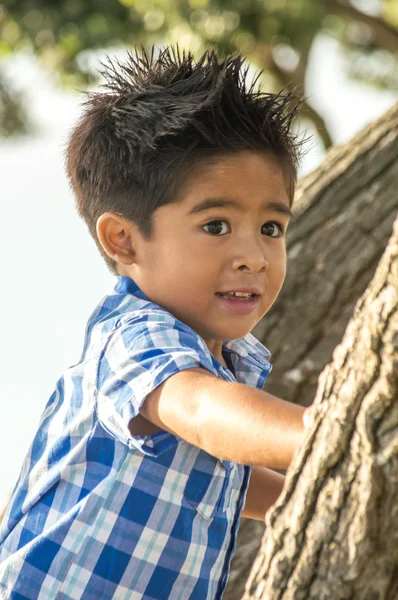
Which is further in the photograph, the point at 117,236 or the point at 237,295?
the point at 117,236

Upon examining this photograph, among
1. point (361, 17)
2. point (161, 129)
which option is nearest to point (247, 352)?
point (161, 129)

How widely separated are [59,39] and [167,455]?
19.7 feet

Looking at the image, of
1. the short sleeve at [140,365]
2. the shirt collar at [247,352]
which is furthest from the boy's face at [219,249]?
the shirt collar at [247,352]

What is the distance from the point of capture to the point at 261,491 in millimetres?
2182

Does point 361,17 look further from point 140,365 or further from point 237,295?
point 140,365

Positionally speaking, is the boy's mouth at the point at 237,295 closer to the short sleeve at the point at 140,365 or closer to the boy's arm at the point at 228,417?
the short sleeve at the point at 140,365

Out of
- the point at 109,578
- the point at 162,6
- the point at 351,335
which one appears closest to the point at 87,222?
the point at 109,578

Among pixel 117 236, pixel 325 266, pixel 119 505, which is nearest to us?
pixel 119 505

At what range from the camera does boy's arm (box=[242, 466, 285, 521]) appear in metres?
2.18

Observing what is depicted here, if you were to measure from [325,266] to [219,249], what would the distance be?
1292 millimetres

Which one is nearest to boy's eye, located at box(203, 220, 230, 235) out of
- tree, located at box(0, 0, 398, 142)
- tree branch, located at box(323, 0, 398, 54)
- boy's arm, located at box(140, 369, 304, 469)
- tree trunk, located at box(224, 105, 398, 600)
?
boy's arm, located at box(140, 369, 304, 469)

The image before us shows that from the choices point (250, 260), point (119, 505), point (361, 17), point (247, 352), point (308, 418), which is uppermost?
point (361, 17)

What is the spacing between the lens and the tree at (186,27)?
21.9 feet

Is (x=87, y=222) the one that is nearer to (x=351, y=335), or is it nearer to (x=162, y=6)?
(x=351, y=335)
